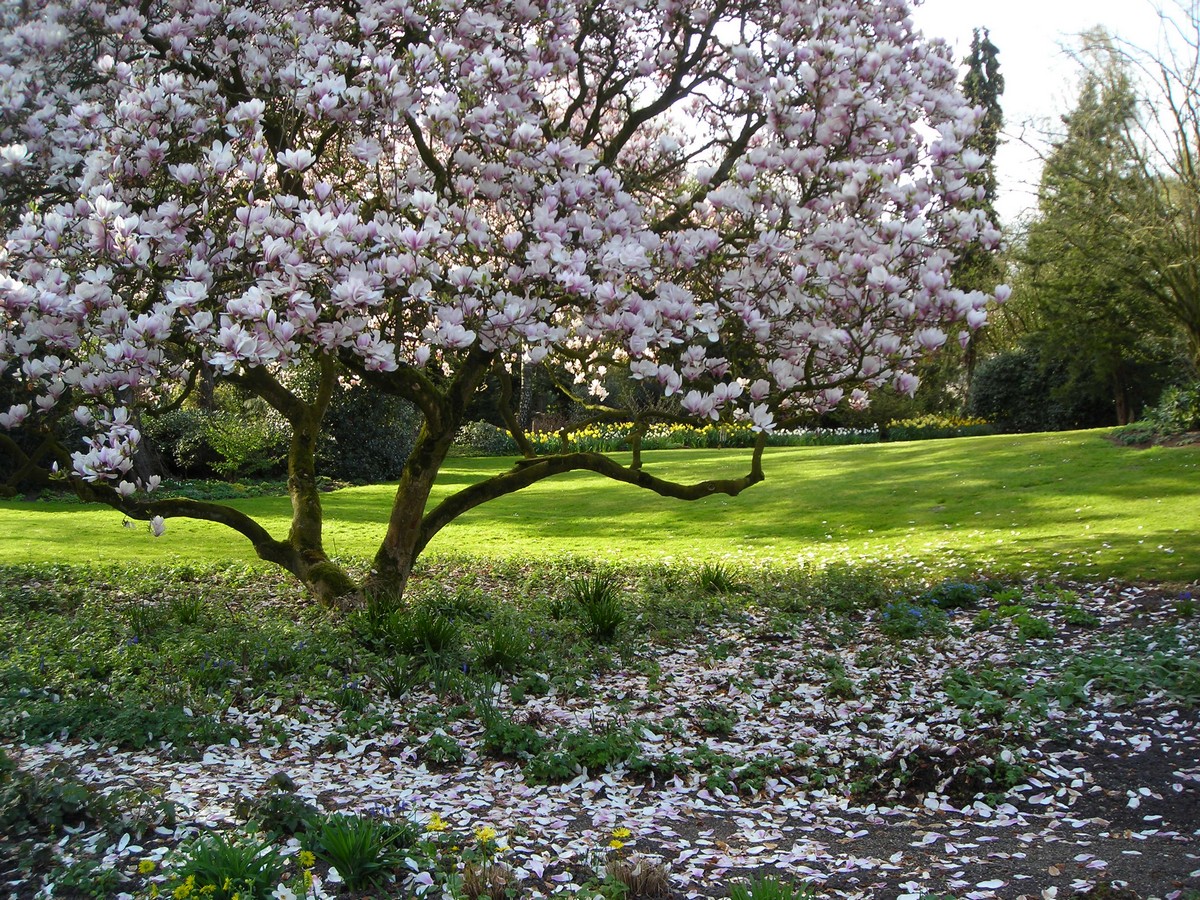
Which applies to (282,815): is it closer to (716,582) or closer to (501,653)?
(501,653)

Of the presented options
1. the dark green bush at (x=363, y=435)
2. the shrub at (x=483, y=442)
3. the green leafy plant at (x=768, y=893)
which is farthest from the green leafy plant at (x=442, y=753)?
the shrub at (x=483, y=442)

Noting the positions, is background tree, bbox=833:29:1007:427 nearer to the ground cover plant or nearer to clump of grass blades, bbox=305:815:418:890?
the ground cover plant

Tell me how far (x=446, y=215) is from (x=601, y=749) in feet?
10.2

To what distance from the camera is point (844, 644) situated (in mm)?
8039

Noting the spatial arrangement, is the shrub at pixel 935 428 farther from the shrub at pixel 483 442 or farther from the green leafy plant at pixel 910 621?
the green leafy plant at pixel 910 621

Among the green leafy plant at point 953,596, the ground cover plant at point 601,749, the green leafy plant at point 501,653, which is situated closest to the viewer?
the ground cover plant at point 601,749

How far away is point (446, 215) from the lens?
5.52 m

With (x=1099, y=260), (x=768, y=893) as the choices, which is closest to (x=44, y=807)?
(x=768, y=893)

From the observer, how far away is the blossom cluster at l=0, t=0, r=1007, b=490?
511cm

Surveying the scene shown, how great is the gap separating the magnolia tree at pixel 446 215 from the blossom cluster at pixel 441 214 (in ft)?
0.08

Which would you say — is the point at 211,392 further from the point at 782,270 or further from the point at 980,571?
the point at 782,270

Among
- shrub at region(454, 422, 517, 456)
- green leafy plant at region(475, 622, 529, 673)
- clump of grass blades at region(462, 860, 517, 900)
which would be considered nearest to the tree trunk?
green leafy plant at region(475, 622, 529, 673)

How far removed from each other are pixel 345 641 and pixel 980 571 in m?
7.18

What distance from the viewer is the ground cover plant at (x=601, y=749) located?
374 centimetres
